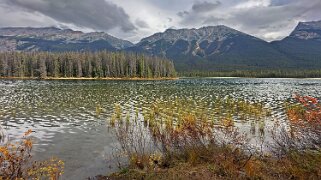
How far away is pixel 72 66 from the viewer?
14600 centimetres

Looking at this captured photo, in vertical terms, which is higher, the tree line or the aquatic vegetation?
the tree line

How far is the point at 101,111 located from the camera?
32219 mm

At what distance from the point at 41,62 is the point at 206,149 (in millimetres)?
147425

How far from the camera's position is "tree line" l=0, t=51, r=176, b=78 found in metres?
146

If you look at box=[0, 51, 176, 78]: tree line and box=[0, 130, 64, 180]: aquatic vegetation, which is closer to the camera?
box=[0, 130, 64, 180]: aquatic vegetation

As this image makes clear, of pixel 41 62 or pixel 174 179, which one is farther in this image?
pixel 41 62

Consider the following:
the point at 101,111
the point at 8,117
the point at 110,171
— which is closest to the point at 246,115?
the point at 101,111

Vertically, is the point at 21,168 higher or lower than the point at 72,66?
lower

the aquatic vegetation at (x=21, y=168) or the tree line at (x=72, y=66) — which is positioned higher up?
the tree line at (x=72, y=66)

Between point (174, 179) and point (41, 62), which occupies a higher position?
point (41, 62)

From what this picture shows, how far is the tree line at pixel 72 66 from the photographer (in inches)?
5731

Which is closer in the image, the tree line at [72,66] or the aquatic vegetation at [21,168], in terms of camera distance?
the aquatic vegetation at [21,168]

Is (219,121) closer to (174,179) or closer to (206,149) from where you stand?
(206,149)

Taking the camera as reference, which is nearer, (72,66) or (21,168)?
(21,168)
